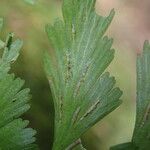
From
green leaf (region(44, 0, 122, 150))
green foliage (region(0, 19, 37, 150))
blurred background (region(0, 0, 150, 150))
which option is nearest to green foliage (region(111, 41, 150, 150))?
green leaf (region(44, 0, 122, 150))

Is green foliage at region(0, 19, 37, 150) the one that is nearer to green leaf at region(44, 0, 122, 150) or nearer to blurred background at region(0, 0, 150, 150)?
green leaf at region(44, 0, 122, 150)

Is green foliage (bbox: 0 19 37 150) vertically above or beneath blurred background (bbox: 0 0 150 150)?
beneath

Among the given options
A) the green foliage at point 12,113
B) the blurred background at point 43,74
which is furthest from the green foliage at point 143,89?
the blurred background at point 43,74

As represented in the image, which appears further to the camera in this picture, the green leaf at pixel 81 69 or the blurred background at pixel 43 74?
the blurred background at pixel 43 74

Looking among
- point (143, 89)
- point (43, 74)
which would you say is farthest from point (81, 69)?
point (43, 74)

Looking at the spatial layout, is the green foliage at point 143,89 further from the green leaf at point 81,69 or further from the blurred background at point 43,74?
the blurred background at point 43,74

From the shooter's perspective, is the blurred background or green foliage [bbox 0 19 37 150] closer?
green foliage [bbox 0 19 37 150]
